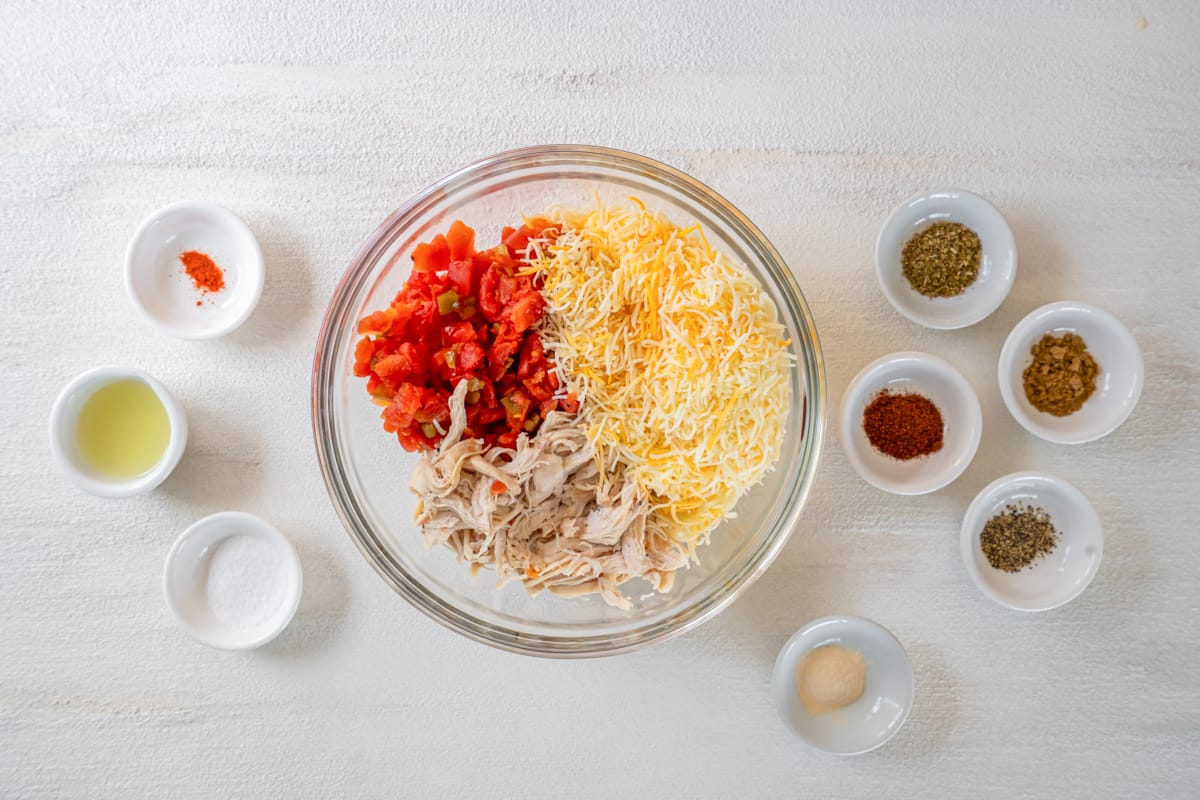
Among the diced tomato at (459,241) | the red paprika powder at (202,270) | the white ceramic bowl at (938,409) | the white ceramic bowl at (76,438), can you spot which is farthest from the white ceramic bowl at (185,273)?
the white ceramic bowl at (938,409)

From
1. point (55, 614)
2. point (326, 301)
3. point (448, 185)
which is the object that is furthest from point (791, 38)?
point (55, 614)

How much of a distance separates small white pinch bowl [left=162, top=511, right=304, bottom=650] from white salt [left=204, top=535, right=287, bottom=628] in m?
0.01

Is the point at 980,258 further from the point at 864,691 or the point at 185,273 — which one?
the point at 185,273

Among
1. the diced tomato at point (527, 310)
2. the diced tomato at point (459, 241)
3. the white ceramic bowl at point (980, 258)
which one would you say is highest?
the white ceramic bowl at point (980, 258)

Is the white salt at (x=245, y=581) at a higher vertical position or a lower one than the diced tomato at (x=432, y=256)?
lower

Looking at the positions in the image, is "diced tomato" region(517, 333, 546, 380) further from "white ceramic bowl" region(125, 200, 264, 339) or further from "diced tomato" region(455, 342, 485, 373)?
"white ceramic bowl" region(125, 200, 264, 339)

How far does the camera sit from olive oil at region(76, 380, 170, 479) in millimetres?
2531

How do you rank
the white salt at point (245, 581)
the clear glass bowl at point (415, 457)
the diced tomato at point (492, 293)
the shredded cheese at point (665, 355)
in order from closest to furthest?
the shredded cheese at point (665, 355) → the diced tomato at point (492, 293) → the clear glass bowl at point (415, 457) → the white salt at point (245, 581)

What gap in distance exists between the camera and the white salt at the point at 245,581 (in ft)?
8.48

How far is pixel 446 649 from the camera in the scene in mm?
2602

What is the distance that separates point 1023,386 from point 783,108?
1.16 metres

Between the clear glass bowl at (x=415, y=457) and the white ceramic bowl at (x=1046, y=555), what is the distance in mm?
658

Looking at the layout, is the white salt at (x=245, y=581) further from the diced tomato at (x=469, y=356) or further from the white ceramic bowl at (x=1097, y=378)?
the white ceramic bowl at (x=1097, y=378)

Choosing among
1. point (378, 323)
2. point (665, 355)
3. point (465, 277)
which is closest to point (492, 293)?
point (465, 277)
